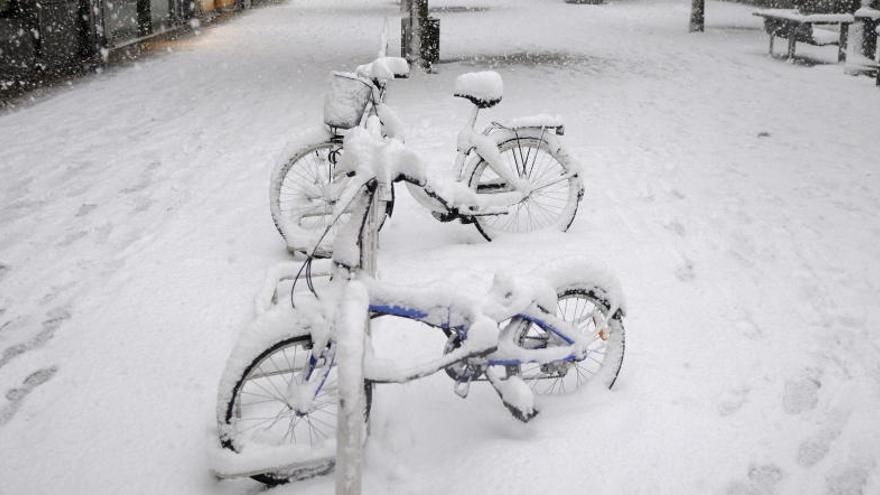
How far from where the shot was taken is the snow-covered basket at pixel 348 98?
12.6 feet

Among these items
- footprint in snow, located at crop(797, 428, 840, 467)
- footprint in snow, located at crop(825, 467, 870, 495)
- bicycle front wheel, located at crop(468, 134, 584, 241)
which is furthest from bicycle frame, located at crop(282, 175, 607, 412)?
bicycle front wheel, located at crop(468, 134, 584, 241)

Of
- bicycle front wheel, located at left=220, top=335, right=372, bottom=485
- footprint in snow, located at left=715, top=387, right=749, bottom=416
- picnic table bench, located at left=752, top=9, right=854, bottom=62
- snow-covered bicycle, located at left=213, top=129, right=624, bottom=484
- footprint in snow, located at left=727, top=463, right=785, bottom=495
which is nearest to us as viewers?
snow-covered bicycle, located at left=213, top=129, right=624, bottom=484

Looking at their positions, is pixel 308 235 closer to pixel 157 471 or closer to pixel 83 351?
pixel 83 351

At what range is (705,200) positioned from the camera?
6699 mm

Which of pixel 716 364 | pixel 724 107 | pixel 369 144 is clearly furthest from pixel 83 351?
pixel 724 107

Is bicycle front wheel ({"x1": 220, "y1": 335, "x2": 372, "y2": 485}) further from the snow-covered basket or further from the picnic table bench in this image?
the picnic table bench

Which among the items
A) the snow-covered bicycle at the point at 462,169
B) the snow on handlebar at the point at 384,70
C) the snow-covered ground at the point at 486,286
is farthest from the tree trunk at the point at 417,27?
the snow on handlebar at the point at 384,70

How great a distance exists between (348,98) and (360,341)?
169cm

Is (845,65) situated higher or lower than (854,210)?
higher

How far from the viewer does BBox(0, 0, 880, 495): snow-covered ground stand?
3414 millimetres

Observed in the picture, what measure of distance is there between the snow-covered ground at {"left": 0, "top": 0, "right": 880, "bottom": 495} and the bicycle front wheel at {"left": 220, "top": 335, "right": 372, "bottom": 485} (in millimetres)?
157

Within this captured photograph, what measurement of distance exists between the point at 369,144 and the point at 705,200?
4730mm

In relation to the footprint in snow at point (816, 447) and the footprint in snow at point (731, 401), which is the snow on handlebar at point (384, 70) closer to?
the footprint in snow at point (731, 401)

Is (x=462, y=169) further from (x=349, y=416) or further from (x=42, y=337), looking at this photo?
(x=349, y=416)
